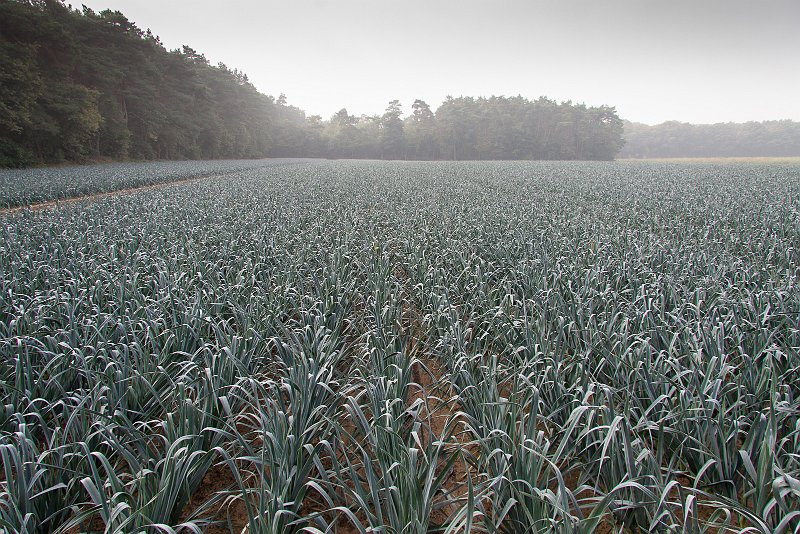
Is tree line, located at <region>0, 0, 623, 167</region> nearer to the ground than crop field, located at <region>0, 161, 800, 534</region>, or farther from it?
farther from it

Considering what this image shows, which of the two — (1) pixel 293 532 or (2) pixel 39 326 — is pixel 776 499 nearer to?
(1) pixel 293 532

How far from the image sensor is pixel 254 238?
705 cm

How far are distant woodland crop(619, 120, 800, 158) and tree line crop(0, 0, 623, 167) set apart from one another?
30.0m

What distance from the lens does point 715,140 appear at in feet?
377

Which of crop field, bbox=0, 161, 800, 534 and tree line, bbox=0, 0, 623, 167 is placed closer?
crop field, bbox=0, 161, 800, 534

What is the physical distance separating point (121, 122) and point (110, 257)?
44442 millimetres

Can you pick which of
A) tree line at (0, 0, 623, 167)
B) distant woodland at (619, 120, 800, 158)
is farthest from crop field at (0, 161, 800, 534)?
distant woodland at (619, 120, 800, 158)

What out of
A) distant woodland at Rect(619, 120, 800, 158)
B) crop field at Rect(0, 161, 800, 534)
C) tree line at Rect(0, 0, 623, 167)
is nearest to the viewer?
crop field at Rect(0, 161, 800, 534)

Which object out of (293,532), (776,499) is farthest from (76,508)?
(776,499)

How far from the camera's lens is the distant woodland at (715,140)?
4131 inches

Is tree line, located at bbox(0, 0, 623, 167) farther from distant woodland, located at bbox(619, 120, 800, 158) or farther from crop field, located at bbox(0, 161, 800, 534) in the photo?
crop field, located at bbox(0, 161, 800, 534)

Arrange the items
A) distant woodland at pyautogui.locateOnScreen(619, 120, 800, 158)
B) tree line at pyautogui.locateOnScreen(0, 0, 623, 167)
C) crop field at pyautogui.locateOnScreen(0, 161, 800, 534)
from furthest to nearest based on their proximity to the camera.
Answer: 1. distant woodland at pyautogui.locateOnScreen(619, 120, 800, 158)
2. tree line at pyautogui.locateOnScreen(0, 0, 623, 167)
3. crop field at pyautogui.locateOnScreen(0, 161, 800, 534)

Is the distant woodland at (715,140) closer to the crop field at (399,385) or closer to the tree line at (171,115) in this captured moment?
the tree line at (171,115)

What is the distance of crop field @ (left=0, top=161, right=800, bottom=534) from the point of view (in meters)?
1.83
